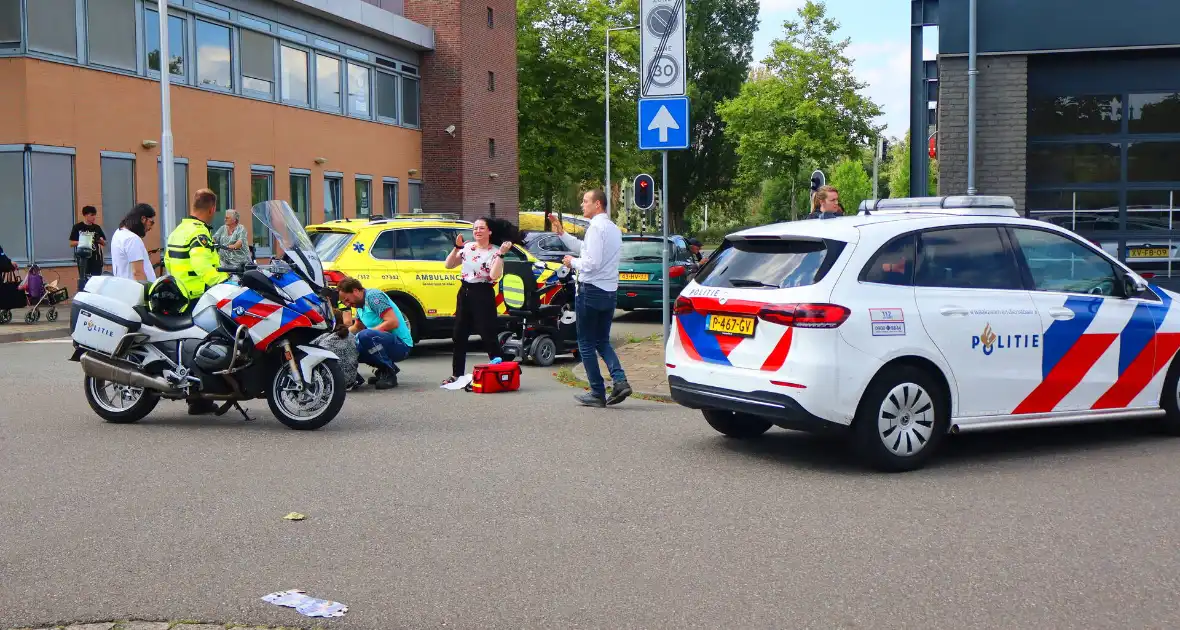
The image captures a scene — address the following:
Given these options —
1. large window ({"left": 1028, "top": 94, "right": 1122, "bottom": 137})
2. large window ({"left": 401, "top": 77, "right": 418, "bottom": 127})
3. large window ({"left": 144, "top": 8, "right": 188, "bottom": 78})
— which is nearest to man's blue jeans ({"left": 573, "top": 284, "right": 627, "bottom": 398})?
large window ({"left": 1028, "top": 94, "right": 1122, "bottom": 137})

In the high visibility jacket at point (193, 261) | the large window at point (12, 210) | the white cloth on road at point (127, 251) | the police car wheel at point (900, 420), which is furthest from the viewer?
the large window at point (12, 210)

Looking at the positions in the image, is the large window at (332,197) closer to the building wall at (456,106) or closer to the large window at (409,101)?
the large window at (409,101)

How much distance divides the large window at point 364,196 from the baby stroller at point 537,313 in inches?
892

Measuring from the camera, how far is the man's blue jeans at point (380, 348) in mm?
12078

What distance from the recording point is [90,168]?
24812 mm

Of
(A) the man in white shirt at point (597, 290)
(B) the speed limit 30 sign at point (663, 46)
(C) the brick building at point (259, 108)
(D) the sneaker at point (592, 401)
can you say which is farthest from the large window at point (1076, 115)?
(C) the brick building at point (259, 108)

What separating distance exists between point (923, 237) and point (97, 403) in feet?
20.3

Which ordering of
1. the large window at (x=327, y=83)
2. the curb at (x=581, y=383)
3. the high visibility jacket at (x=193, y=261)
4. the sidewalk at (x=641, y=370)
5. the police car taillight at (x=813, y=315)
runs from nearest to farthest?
the police car taillight at (x=813, y=315) → the high visibility jacket at (x=193, y=261) → the curb at (x=581, y=383) → the sidewalk at (x=641, y=370) → the large window at (x=327, y=83)

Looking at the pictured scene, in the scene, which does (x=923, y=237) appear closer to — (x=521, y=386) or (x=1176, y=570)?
(x=1176, y=570)

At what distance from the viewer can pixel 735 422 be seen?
29.2 feet

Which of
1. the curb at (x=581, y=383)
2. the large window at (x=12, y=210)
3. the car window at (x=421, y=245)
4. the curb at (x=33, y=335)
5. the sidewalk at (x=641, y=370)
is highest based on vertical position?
the large window at (x=12, y=210)

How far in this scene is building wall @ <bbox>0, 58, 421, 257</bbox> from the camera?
2338 centimetres

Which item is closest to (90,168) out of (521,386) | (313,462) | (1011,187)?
(521,386)

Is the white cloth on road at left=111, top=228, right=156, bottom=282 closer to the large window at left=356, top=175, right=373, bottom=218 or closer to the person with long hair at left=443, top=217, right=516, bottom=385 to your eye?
the person with long hair at left=443, top=217, right=516, bottom=385
